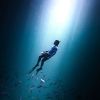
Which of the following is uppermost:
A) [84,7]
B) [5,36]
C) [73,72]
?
[84,7]

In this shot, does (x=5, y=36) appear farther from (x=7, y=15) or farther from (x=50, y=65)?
(x=50, y=65)

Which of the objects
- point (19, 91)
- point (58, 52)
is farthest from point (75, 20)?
point (19, 91)

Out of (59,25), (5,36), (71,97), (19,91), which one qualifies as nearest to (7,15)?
(5,36)

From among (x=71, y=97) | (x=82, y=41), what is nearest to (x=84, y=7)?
(x=82, y=41)

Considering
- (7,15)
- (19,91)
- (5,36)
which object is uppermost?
(7,15)

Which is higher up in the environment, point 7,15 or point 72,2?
point 72,2

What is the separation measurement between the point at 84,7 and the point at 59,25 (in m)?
0.32

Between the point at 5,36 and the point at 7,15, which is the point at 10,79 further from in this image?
the point at 7,15

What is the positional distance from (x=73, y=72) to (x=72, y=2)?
716mm

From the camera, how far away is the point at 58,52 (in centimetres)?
330

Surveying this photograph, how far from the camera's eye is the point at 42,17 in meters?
3.29

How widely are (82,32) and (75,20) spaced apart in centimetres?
14

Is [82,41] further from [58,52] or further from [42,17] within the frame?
[42,17]

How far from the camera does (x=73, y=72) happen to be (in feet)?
11.0
